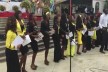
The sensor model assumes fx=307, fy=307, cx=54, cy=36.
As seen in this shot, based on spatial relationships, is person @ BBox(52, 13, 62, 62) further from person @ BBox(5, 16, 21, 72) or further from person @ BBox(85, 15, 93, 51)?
person @ BBox(5, 16, 21, 72)

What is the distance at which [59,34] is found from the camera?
424 inches

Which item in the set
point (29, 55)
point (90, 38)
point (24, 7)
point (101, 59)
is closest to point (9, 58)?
point (29, 55)

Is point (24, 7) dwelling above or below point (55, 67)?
above

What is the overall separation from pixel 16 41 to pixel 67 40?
4.23 m

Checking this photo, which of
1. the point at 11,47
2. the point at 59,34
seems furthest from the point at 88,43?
the point at 11,47

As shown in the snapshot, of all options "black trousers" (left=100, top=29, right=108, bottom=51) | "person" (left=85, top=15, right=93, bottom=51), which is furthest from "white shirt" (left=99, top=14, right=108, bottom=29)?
"person" (left=85, top=15, right=93, bottom=51)

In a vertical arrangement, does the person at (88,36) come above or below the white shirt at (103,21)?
below

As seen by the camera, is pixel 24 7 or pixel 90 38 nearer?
pixel 90 38

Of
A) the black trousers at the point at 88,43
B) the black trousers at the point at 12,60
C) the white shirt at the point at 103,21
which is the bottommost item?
the black trousers at the point at 88,43

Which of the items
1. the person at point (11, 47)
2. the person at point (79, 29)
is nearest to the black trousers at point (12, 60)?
the person at point (11, 47)

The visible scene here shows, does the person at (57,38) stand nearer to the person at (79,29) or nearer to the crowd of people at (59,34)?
the crowd of people at (59,34)

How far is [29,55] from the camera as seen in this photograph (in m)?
11.4

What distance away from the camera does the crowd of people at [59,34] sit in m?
7.29

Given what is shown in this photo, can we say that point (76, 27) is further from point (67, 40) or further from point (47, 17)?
point (47, 17)
